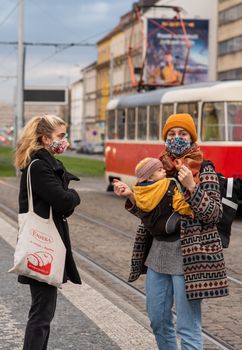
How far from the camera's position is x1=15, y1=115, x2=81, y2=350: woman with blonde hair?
4.98 meters

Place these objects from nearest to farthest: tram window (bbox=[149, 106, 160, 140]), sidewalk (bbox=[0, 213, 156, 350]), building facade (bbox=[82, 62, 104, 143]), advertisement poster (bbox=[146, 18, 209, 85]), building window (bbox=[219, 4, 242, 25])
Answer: sidewalk (bbox=[0, 213, 156, 350]), tram window (bbox=[149, 106, 160, 140]), advertisement poster (bbox=[146, 18, 209, 85]), building window (bbox=[219, 4, 242, 25]), building facade (bbox=[82, 62, 104, 143])

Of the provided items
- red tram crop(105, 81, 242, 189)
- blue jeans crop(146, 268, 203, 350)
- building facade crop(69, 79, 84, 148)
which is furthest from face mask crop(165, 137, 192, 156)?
building facade crop(69, 79, 84, 148)

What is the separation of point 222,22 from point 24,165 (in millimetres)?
76872

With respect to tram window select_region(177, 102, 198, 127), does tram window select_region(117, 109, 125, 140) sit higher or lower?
lower

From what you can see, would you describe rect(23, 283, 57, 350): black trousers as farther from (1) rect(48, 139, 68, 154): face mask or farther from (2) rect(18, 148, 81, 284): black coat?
(1) rect(48, 139, 68, 154): face mask

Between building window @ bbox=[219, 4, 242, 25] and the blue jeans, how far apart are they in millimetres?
72731

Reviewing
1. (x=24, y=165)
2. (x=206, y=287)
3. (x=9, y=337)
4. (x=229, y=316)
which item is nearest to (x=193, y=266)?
(x=206, y=287)

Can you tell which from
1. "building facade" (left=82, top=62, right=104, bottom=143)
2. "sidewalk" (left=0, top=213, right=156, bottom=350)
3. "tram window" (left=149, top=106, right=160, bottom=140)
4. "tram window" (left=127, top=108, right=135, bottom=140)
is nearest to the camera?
"sidewalk" (left=0, top=213, right=156, bottom=350)

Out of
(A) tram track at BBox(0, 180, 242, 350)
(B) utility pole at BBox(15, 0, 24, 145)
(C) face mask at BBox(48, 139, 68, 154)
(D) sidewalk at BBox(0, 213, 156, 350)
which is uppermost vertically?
(B) utility pole at BBox(15, 0, 24, 145)

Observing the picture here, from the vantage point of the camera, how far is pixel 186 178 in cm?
449

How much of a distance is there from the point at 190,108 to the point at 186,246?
15.2 metres

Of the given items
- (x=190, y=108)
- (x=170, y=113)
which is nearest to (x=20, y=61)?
(x=170, y=113)

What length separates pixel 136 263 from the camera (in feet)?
16.3

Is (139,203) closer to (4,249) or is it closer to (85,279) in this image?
(85,279)
